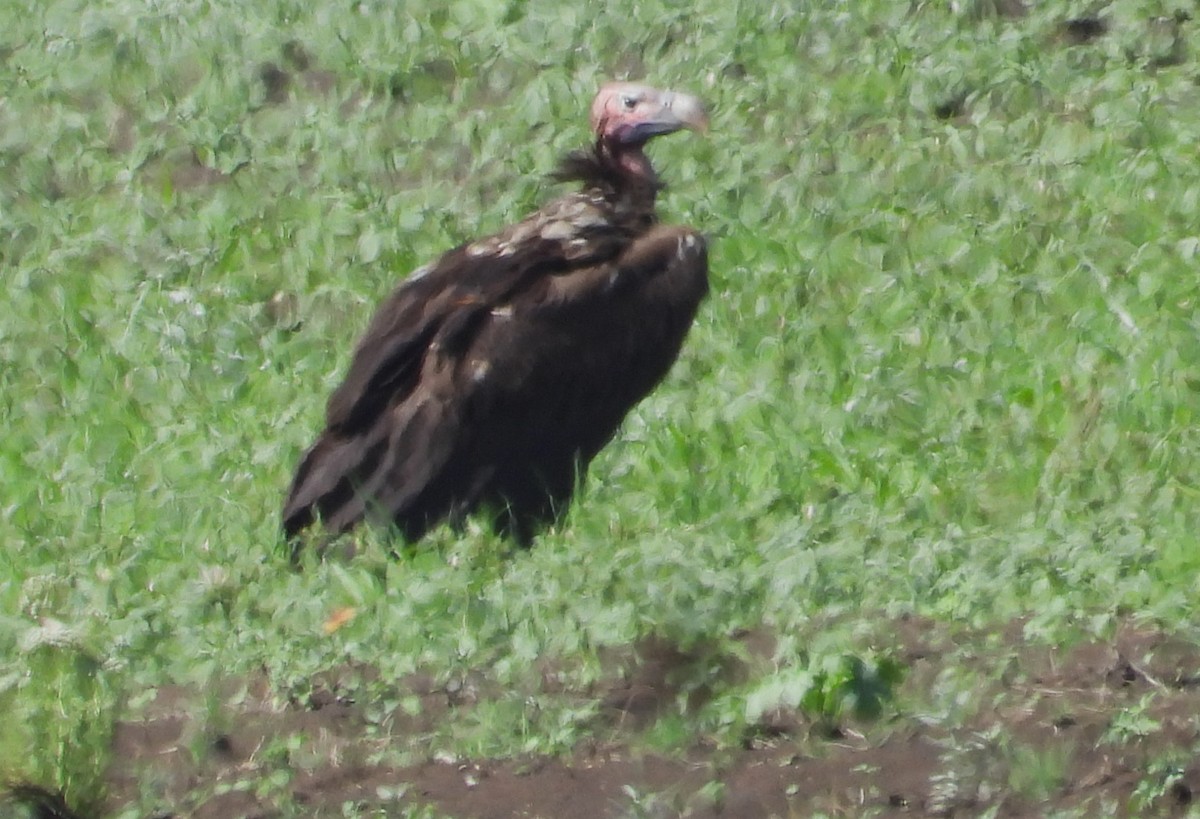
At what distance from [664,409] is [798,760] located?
311 cm

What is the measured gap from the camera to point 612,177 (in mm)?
7457

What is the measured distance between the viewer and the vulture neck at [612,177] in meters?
7.42

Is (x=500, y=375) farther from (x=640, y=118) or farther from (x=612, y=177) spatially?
(x=640, y=118)

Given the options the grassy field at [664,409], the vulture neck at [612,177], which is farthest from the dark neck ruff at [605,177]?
the grassy field at [664,409]

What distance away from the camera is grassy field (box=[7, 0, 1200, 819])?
198 inches

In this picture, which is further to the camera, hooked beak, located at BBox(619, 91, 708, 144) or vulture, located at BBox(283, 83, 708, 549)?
hooked beak, located at BBox(619, 91, 708, 144)

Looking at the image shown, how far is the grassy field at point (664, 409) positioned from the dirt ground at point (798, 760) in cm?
1

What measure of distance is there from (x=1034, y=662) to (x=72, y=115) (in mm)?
7018

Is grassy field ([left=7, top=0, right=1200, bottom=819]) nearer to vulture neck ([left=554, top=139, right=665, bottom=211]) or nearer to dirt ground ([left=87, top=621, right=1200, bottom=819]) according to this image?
dirt ground ([left=87, top=621, right=1200, bottom=819])

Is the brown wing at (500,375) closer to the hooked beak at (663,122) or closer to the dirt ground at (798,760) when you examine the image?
the hooked beak at (663,122)

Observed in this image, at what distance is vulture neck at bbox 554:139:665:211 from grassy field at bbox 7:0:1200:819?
2.39ft

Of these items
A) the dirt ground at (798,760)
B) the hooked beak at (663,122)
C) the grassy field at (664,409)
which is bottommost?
the grassy field at (664,409)

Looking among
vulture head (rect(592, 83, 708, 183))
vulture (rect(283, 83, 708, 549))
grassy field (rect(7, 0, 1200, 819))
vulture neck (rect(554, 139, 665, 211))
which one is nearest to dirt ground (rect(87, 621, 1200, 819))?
grassy field (rect(7, 0, 1200, 819))

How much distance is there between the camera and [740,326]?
8477mm
